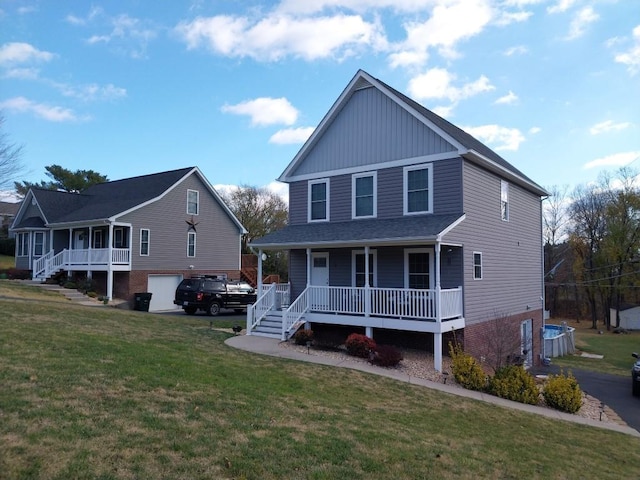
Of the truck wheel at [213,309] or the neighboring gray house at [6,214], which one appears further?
the neighboring gray house at [6,214]

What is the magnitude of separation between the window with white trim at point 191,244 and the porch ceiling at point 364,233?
14.3 m

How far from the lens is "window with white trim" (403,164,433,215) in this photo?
15523mm

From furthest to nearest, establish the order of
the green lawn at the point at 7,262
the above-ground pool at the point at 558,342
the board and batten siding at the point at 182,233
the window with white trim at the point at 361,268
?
the green lawn at the point at 7,262
the board and batten siding at the point at 182,233
the above-ground pool at the point at 558,342
the window with white trim at the point at 361,268

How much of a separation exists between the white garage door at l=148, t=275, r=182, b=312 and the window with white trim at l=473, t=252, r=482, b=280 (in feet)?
63.6

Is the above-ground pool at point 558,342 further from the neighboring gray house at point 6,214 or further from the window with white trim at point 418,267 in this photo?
the neighboring gray house at point 6,214

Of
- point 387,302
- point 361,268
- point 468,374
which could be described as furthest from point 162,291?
point 468,374

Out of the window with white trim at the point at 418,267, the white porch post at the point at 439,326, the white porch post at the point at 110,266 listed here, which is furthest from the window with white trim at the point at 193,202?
the white porch post at the point at 439,326

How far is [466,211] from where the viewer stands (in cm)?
1498

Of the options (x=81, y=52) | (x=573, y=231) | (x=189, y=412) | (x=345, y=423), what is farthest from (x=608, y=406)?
(x=573, y=231)

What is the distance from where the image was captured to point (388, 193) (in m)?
16.4

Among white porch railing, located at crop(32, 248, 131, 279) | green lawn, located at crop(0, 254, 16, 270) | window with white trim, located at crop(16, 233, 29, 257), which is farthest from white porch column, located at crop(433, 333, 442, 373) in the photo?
green lawn, located at crop(0, 254, 16, 270)

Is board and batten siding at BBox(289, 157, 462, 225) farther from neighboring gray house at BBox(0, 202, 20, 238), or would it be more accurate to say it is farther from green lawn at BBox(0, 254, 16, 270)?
neighboring gray house at BBox(0, 202, 20, 238)

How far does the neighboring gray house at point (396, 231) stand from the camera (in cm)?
1444

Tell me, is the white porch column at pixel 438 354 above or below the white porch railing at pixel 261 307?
below
